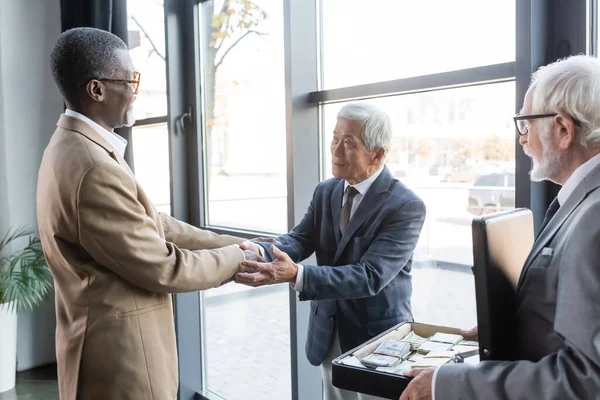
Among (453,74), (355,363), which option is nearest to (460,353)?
(355,363)

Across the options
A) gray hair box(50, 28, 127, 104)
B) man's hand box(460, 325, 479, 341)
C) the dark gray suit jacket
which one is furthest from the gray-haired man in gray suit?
gray hair box(50, 28, 127, 104)

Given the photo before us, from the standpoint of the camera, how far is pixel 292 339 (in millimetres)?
2588

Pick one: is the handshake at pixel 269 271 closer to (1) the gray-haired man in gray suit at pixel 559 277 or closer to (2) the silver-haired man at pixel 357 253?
(2) the silver-haired man at pixel 357 253

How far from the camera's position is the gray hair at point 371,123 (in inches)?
78.1

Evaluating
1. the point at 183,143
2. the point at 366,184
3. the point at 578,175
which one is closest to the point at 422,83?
the point at 366,184

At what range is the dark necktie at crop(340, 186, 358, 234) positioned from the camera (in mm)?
2049

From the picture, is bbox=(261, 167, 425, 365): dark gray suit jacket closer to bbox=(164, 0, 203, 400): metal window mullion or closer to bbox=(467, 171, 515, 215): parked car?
bbox=(467, 171, 515, 215): parked car

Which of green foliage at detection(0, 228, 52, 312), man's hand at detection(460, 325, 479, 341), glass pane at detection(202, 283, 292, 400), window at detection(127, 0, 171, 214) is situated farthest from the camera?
green foliage at detection(0, 228, 52, 312)

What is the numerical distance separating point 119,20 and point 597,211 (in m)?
3.26

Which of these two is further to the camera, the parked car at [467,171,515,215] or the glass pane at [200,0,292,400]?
the glass pane at [200,0,292,400]

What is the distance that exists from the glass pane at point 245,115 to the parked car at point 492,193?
3.52ft

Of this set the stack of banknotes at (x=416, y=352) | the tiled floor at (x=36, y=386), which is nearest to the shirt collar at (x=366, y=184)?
the stack of banknotes at (x=416, y=352)

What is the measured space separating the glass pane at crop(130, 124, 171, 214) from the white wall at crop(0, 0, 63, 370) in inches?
36.6

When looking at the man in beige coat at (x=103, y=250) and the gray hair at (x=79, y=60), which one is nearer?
the man in beige coat at (x=103, y=250)
